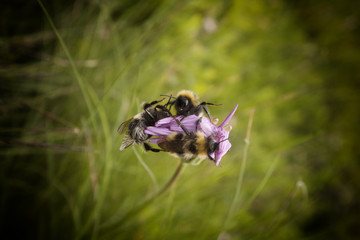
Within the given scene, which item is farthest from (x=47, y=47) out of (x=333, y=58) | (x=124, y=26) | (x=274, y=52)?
(x=333, y=58)

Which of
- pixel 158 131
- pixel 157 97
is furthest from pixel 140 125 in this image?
pixel 157 97

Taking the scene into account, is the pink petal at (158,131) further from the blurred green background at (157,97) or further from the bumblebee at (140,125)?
the blurred green background at (157,97)

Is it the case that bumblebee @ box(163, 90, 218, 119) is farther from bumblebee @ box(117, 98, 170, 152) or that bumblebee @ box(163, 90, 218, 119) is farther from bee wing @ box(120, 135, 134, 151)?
bee wing @ box(120, 135, 134, 151)

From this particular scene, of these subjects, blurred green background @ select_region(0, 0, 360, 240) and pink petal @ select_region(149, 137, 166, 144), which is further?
blurred green background @ select_region(0, 0, 360, 240)

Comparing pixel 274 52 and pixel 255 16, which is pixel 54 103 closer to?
pixel 255 16

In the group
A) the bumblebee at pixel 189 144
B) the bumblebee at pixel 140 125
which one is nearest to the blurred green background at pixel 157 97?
the bumblebee at pixel 140 125

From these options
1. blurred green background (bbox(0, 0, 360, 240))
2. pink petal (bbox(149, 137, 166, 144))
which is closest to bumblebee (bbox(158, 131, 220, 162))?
pink petal (bbox(149, 137, 166, 144))
